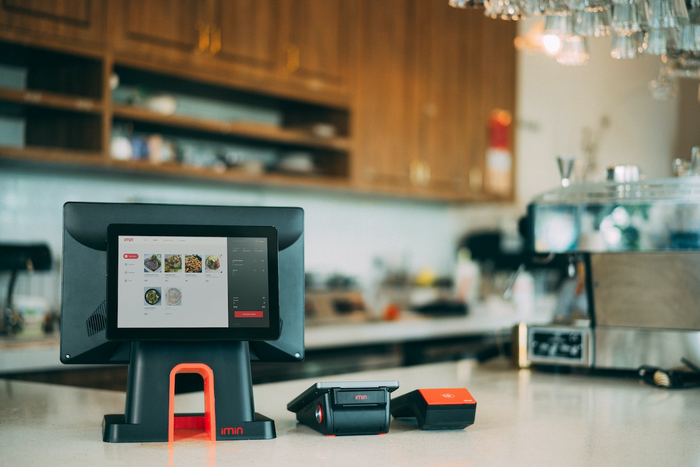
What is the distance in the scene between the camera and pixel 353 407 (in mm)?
1278

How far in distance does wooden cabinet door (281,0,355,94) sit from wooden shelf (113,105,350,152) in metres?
0.28

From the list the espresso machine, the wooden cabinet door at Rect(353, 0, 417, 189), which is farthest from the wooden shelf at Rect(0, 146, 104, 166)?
the espresso machine

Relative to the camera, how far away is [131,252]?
4.03 feet

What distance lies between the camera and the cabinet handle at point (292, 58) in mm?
3791

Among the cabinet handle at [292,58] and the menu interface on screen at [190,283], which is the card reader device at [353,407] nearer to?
the menu interface on screen at [190,283]

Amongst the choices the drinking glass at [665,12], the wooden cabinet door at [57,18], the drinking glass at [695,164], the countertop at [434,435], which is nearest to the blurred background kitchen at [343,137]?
the wooden cabinet door at [57,18]

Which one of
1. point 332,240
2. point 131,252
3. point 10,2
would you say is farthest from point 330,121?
point 131,252

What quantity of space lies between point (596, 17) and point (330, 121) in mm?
2337

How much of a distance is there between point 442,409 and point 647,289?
3.08 ft

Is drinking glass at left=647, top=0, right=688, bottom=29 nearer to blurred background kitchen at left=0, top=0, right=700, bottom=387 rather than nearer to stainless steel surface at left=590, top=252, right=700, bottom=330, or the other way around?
blurred background kitchen at left=0, top=0, right=700, bottom=387

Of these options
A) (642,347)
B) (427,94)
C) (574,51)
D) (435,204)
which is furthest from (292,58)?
(642,347)

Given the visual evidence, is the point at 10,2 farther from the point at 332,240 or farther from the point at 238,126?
the point at 332,240

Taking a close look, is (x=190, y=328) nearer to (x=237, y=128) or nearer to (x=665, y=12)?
(x=665, y=12)

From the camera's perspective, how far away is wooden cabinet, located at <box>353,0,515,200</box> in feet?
13.9
